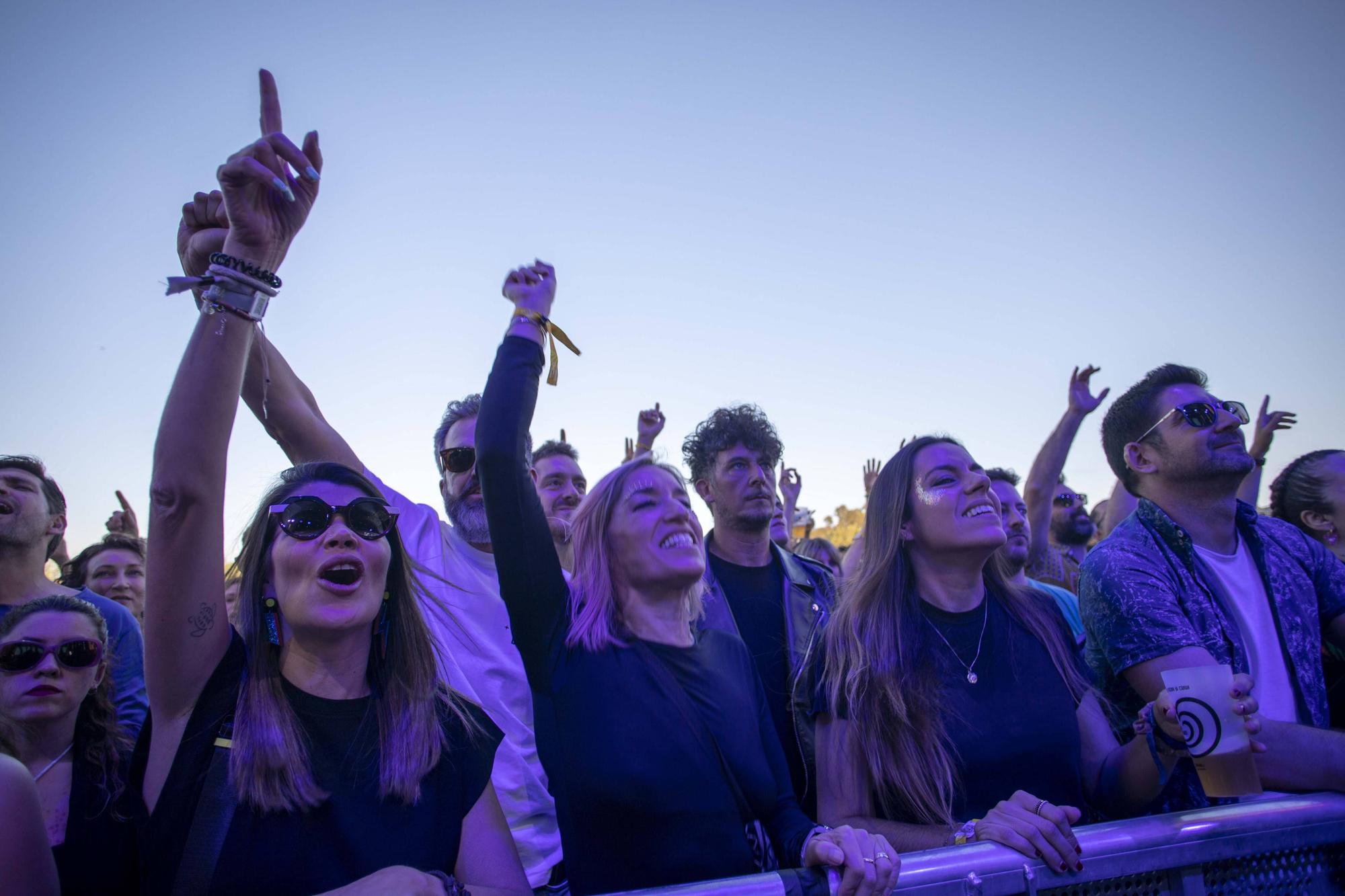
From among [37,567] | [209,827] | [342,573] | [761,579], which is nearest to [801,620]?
[761,579]

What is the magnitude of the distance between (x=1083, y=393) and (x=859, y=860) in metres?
4.46

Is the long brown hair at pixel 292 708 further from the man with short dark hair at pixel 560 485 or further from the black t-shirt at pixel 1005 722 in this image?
the man with short dark hair at pixel 560 485

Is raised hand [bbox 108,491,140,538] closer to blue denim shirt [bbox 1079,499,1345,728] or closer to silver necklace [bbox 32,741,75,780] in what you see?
silver necklace [bbox 32,741,75,780]

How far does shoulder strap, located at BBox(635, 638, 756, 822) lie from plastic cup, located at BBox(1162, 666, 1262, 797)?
3.95 ft

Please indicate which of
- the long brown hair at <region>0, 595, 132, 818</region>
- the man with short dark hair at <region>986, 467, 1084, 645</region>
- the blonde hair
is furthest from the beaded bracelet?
the man with short dark hair at <region>986, 467, 1084, 645</region>

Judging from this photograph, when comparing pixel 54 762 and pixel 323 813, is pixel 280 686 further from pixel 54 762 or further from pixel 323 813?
pixel 54 762

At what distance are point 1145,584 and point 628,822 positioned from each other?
6.57ft

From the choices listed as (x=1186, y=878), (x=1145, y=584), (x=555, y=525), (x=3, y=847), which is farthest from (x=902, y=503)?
(x=3, y=847)

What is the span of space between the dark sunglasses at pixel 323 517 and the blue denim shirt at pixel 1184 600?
249 cm

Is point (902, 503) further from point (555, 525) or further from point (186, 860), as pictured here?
point (186, 860)

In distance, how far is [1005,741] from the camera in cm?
262

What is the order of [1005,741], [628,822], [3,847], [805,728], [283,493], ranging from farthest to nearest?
[805,728], [1005,741], [283,493], [628,822], [3,847]

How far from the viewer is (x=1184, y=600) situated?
9.73ft

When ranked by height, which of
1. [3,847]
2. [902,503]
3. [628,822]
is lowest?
[628,822]
